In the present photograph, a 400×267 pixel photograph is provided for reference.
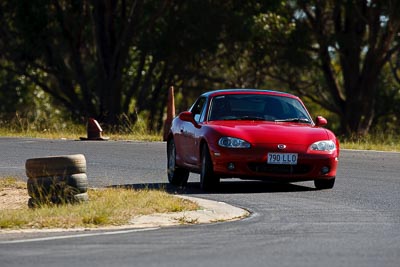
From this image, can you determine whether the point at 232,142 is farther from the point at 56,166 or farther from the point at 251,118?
the point at 56,166

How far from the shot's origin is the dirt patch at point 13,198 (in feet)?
48.7

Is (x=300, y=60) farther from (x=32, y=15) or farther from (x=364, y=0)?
(x=32, y=15)

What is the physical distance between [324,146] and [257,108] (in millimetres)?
1357

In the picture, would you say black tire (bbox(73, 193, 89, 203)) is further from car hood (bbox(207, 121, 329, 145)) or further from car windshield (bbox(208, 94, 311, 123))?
car windshield (bbox(208, 94, 311, 123))

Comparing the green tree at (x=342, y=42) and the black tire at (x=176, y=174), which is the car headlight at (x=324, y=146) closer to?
the black tire at (x=176, y=174)

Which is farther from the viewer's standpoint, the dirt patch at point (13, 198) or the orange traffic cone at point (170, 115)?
the orange traffic cone at point (170, 115)

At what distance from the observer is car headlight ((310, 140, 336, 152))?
52.6ft

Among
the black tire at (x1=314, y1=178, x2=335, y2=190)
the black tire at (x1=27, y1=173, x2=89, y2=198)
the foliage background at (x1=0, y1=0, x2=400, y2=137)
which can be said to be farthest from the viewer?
the foliage background at (x1=0, y1=0, x2=400, y2=137)

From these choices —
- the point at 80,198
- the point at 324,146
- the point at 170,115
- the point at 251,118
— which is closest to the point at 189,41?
the point at 170,115

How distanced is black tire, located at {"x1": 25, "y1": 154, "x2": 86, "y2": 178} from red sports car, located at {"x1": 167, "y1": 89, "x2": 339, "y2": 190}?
100.0 inches

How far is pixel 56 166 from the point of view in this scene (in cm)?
1377

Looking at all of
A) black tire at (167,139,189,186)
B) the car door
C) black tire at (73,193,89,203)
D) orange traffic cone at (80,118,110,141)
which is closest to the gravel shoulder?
black tire at (73,193,89,203)

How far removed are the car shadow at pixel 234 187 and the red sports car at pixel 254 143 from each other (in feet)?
0.67

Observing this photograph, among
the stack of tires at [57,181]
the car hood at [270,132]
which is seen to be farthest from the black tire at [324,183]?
the stack of tires at [57,181]
